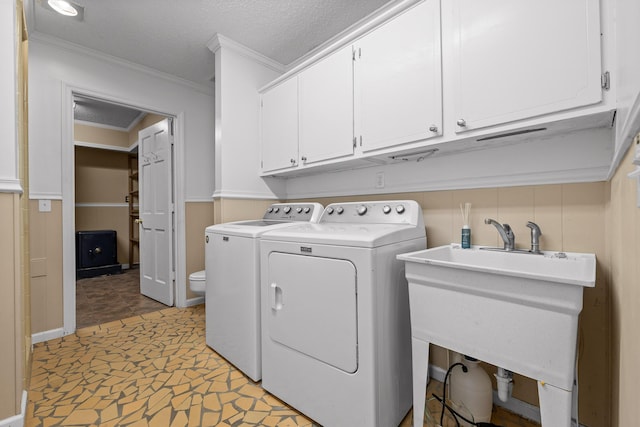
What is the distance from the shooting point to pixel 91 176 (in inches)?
200

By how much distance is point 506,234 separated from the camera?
1392mm

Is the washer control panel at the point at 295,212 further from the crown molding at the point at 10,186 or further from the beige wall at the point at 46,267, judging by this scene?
the beige wall at the point at 46,267

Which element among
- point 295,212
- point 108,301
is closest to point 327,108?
point 295,212

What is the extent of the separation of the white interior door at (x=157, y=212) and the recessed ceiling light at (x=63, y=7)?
1.15m

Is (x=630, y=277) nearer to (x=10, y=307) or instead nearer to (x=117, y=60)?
(x=10, y=307)

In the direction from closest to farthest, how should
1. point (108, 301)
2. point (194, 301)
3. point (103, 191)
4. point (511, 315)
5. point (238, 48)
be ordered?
point (511, 315)
point (238, 48)
point (194, 301)
point (108, 301)
point (103, 191)

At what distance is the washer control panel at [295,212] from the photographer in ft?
6.93

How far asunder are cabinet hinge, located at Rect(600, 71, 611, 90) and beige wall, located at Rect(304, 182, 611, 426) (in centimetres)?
45

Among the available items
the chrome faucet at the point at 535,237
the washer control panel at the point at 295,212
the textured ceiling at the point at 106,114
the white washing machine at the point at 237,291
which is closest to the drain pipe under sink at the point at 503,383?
the chrome faucet at the point at 535,237

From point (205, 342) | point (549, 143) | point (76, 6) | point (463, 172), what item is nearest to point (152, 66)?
point (76, 6)

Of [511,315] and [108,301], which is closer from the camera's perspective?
[511,315]

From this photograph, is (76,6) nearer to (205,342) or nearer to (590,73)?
(205,342)

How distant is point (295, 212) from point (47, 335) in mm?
2228

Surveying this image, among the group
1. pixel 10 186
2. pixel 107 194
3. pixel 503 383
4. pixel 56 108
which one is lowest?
pixel 503 383
